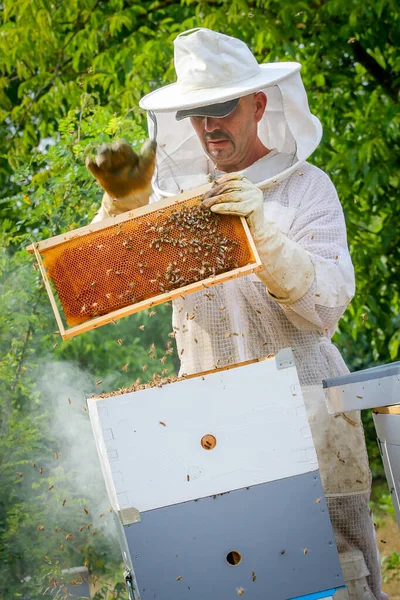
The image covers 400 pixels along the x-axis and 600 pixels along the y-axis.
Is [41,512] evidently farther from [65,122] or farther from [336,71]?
[336,71]

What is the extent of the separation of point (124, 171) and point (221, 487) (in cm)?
125

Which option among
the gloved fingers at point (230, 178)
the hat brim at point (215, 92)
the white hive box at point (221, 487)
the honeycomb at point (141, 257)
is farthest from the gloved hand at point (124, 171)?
the white hive box at point (221, 487)

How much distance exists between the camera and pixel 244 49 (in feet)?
11.3

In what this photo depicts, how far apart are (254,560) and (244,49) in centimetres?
197

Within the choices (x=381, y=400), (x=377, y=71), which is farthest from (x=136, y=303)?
(x=377, y=71)

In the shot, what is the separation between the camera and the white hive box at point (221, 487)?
243cm

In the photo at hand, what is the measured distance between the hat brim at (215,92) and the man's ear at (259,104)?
9cm

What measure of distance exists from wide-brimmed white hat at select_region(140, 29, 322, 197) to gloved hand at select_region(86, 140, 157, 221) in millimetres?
239

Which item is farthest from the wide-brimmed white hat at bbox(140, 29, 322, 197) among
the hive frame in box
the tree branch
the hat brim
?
the tree branch

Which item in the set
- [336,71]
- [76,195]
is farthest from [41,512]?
[336,71]

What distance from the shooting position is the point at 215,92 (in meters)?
3.28

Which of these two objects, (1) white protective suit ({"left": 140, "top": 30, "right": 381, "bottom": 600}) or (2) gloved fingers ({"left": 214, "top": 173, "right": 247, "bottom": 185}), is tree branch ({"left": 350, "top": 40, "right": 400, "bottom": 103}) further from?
(2) gloved fingers ({"left": 214, "top": 173, "right": 247, "bottom": 185})

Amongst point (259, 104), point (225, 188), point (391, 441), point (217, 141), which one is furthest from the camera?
point (259, 104)

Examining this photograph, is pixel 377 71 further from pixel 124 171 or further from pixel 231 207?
pixel 231 207
